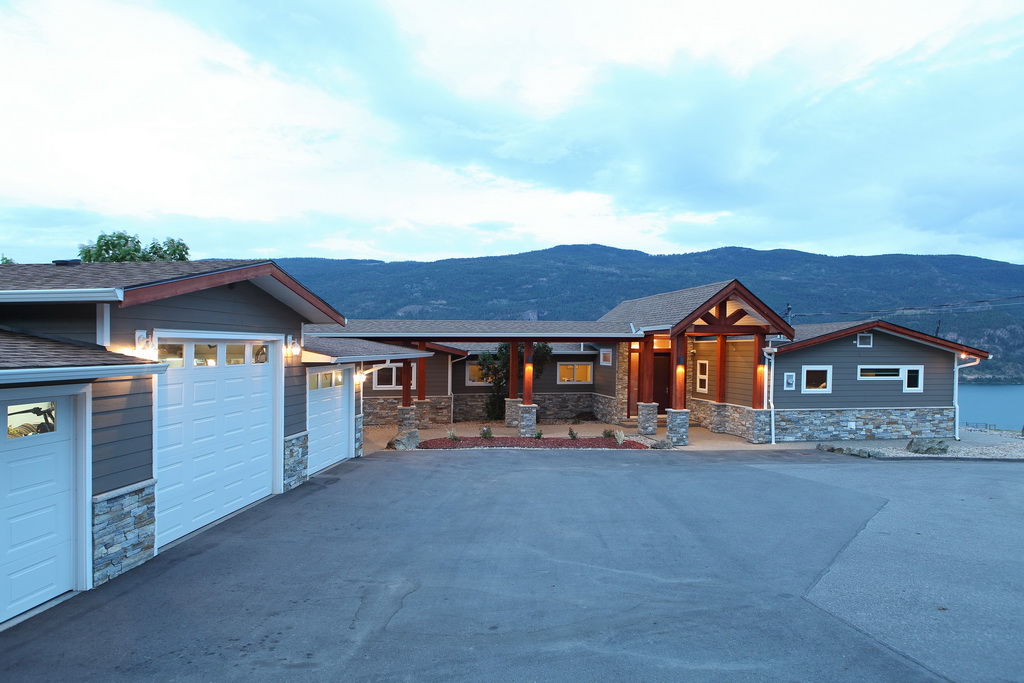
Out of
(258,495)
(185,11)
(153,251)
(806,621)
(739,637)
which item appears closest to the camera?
(739,637)

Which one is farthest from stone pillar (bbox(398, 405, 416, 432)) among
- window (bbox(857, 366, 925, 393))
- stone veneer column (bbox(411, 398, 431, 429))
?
window (bbox(857, 366, 925, 393))

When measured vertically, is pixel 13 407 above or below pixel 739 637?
above

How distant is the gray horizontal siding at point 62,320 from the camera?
6297 millimetres

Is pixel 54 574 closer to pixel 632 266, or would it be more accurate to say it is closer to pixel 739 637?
pixel 739 637

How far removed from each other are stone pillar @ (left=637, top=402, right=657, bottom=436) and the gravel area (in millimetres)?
5774

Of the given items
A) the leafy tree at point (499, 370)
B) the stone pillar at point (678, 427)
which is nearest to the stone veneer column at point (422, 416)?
the leafy tree at point (499, 370)

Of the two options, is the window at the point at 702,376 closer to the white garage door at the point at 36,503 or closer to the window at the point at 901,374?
the window at the point at 901,374

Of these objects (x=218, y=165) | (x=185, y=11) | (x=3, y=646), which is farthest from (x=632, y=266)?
(x=3, y=646)

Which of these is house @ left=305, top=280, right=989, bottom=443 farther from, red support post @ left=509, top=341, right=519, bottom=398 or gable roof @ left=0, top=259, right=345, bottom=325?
gable roof @ left=0, top=259, right=345, bottom=325

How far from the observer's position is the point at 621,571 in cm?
690

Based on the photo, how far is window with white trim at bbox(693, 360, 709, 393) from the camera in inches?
877

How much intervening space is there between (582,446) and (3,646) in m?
14.0

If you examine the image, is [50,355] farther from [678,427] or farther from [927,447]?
[927,447]

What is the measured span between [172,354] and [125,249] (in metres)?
19.7
